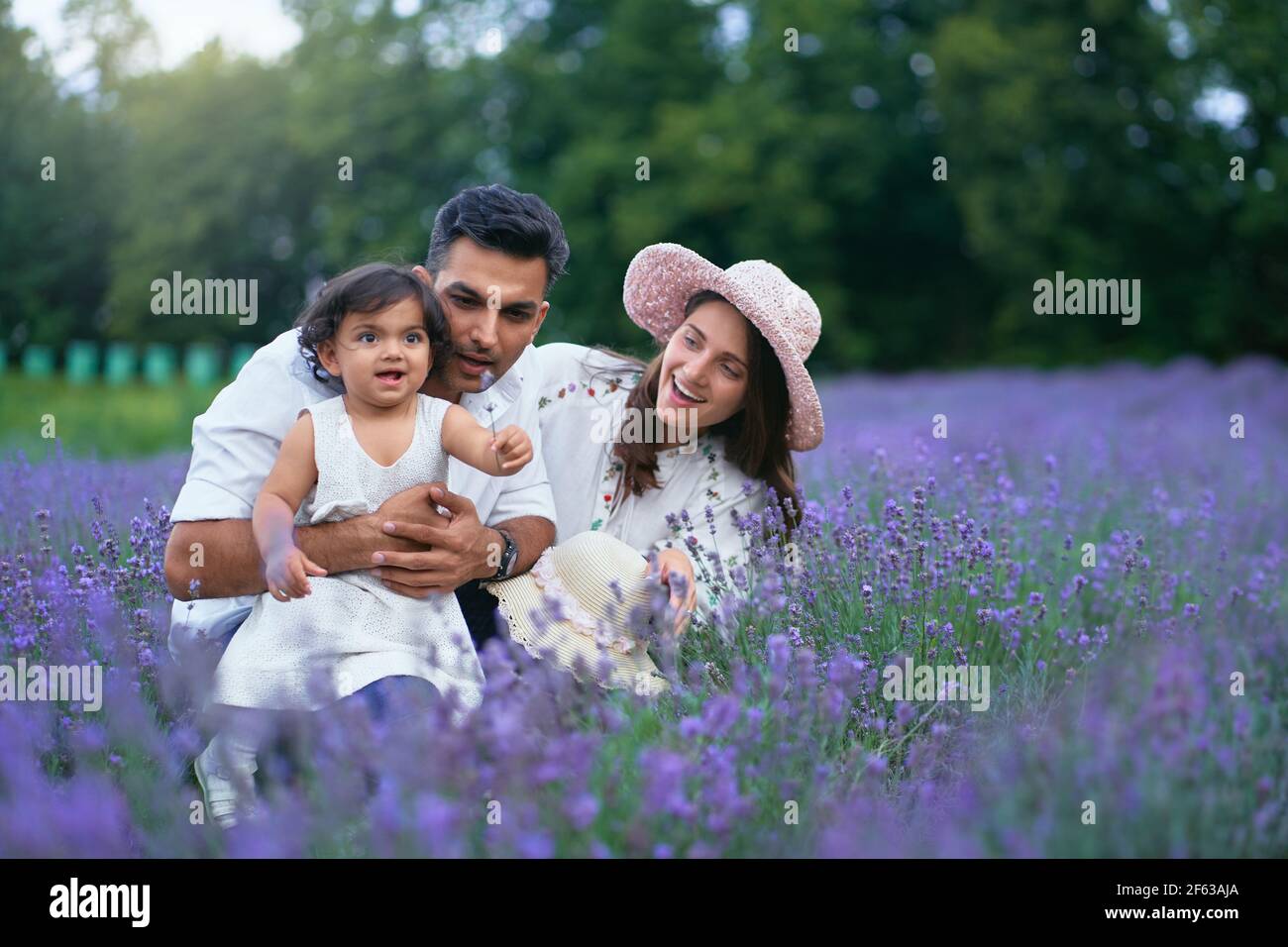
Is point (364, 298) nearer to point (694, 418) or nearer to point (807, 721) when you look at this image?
point (694, 418)

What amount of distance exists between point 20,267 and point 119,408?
35.0 feet

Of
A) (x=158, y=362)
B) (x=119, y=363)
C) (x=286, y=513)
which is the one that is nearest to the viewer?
(x=286, y=513)

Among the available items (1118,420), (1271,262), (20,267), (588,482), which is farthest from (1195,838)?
(20,267)

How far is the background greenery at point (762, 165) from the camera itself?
16688 mm

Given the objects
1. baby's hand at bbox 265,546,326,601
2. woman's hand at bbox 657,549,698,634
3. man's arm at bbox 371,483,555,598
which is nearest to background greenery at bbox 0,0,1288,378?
woman's hand at bbox 657,549,698,634

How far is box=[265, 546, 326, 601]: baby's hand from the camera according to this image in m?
2.26

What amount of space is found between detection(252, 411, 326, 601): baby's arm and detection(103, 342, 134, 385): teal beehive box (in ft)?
60.6

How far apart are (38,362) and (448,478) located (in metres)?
18.3

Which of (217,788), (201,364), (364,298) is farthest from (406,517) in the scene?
(201,364)

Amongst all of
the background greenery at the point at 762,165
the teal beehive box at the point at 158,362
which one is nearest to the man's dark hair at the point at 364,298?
the background greenery at the point at 762,165

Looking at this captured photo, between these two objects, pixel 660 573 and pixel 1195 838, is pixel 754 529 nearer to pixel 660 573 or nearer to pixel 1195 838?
pixel 660 573

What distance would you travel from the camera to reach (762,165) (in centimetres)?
1886

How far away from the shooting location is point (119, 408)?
11.3 m

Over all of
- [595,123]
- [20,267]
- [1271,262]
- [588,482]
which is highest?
[595,123]
